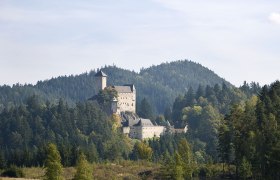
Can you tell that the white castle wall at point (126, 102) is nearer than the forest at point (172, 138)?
No

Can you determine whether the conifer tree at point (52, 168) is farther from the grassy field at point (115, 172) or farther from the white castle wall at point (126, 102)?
the white castle wall at point (126, 102)

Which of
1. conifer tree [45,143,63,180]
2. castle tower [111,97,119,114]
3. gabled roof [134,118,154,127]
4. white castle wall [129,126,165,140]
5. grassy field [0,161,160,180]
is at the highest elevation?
castle tower [111,97,119,114]

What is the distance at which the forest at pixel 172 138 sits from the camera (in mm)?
72750

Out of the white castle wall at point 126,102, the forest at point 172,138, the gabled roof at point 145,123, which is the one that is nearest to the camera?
the forest at point 172,138

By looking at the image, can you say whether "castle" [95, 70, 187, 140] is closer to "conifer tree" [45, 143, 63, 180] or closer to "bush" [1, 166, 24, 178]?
"bush" [1, 166, 24, 178]

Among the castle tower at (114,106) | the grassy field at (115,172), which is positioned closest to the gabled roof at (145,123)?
the castle tower at (114,106)

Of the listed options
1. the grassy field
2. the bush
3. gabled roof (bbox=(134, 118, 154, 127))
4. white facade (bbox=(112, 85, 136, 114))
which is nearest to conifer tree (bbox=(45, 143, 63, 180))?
the bush

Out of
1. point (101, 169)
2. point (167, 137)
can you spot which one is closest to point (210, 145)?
point (167, 137)

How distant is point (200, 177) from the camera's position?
81812mm

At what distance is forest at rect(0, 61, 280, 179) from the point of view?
239ft

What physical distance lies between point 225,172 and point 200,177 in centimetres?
364

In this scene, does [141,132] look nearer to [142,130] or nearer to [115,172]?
[142,130]

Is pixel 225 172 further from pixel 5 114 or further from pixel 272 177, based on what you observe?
pixel 5 114

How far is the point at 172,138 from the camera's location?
142 meters
